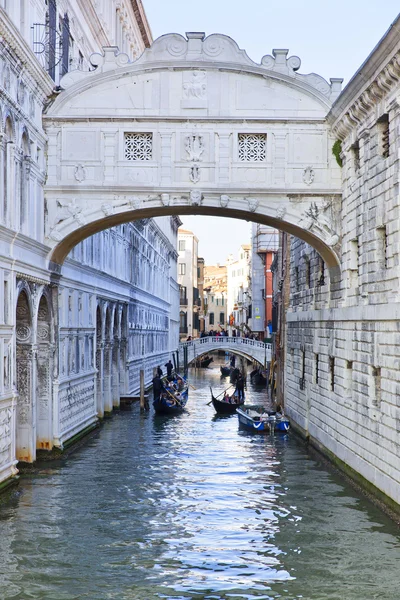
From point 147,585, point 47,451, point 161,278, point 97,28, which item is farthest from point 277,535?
point 161,278

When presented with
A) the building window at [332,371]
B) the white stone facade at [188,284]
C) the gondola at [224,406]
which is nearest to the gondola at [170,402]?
the gondola at [224,406]

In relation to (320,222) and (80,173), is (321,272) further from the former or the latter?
(80,173)

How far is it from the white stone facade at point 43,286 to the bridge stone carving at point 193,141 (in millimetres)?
363

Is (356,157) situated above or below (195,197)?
above

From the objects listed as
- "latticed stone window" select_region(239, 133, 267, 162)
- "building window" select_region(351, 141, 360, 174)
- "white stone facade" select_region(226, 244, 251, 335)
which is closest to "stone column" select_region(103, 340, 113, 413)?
"latticed stone window" select_region(239, 133, 267, 162)

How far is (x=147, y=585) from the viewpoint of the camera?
9.70 metres

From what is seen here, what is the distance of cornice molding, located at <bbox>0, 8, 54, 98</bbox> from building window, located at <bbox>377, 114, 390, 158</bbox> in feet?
17.6

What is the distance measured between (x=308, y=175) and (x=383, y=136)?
2.62 m

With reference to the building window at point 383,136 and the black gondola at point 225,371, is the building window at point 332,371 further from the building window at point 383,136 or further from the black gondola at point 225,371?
the black gondola at point 225,371

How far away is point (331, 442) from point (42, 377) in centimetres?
544

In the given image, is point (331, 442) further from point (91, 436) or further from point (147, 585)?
point (147, 585)

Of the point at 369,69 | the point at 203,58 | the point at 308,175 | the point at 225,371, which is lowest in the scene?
the point at 225,371

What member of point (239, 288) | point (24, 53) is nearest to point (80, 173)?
point (24, 53)

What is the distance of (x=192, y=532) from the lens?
12.0 m
